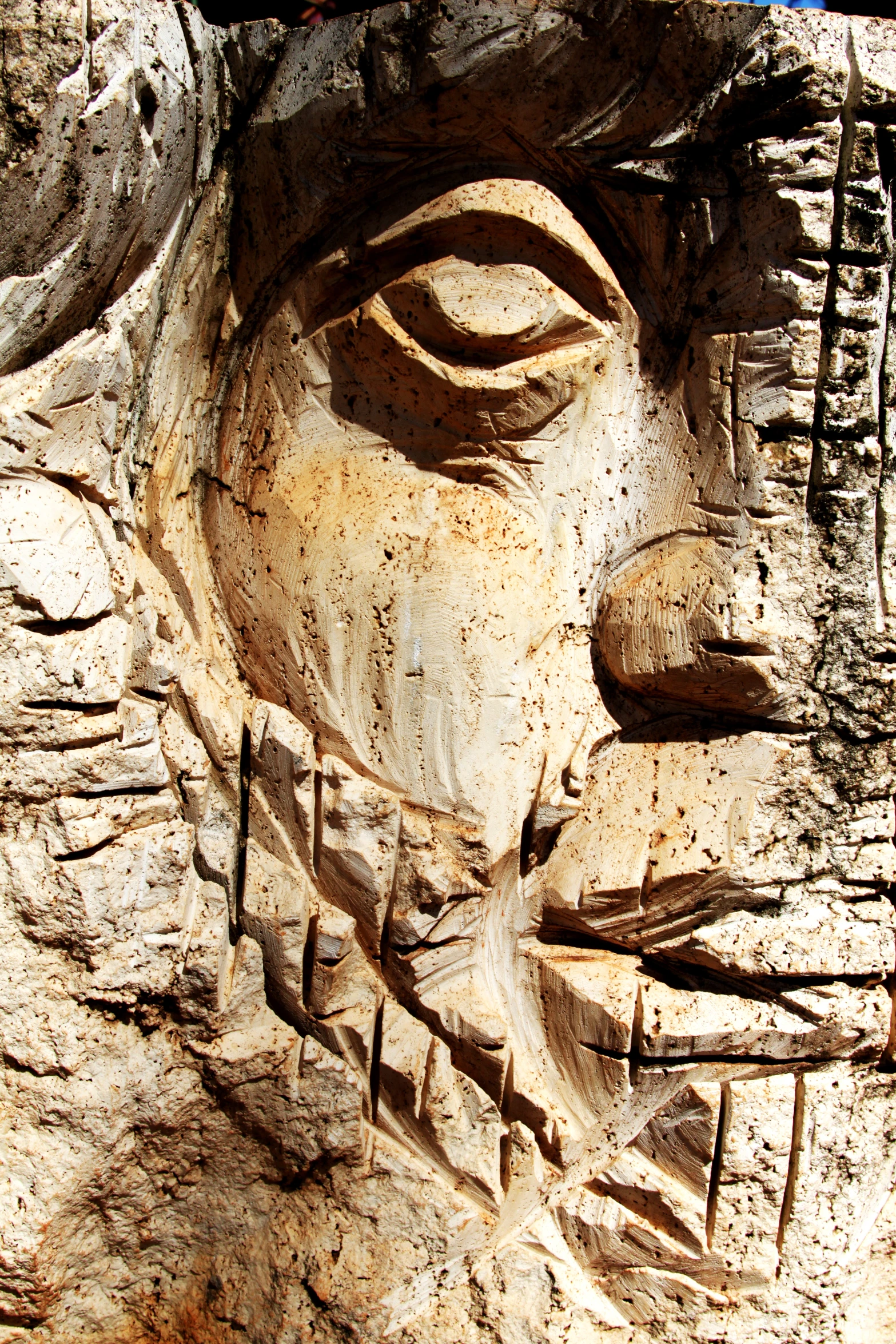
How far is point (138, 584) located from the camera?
1573 mm

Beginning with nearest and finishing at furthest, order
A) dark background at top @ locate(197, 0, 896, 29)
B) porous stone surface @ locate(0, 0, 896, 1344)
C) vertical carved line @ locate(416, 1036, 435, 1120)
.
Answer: porous stone surface @ locate(0, 0, 896, 1344) < vertical carved line @ locate(416, 1036, 435, 1120) < dark background at top @ locate(197, 0, 896, 29)

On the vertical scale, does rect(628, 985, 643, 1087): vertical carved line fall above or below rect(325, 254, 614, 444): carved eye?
below

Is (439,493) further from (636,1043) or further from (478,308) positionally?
(636,1043)

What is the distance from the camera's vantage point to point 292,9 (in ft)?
8.91

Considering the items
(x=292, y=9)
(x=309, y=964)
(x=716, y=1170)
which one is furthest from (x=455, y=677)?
(x=292, y=9)

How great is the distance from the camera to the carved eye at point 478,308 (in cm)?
162

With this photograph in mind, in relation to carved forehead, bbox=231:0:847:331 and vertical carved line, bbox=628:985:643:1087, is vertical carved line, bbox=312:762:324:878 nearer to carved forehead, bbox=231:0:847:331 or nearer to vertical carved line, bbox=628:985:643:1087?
vertical carved line, bbox=628:985:643:1087

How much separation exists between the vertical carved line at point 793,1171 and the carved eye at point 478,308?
1.28 m

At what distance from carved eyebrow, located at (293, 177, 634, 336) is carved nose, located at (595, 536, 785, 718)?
450 mm

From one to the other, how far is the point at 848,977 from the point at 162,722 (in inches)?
44.8

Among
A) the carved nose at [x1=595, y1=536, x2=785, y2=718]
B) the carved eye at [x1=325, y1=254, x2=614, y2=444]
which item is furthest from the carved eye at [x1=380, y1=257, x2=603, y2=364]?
the carved nose at [x1=595, y1=536, x2=785, y2=718]

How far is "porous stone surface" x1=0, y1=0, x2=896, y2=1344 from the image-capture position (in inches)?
57.4

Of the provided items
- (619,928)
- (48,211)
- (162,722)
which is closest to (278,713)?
(162,722)

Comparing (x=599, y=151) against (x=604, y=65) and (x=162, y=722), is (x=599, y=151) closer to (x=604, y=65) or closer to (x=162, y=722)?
(x=604, y=65)
